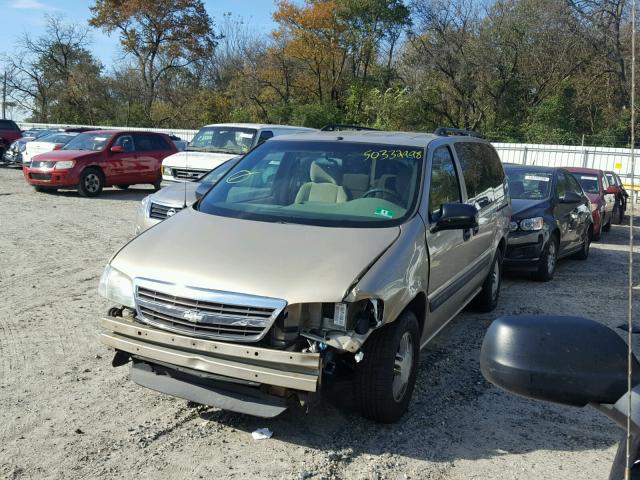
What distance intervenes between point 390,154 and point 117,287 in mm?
2352

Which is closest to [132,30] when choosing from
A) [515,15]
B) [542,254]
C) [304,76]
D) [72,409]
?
[304,76]

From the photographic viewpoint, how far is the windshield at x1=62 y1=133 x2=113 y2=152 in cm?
1703

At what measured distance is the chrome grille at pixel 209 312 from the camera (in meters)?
3.62

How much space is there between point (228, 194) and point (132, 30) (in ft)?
136

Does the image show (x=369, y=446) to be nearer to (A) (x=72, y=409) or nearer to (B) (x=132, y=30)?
(A) (x=72, y=409)

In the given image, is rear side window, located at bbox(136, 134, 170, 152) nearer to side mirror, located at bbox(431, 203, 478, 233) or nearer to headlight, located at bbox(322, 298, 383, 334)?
side mirror, located at bbox(431, 203, 478, 233)

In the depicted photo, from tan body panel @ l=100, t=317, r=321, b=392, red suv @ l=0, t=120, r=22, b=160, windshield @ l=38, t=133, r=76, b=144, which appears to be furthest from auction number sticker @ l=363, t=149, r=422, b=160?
red suv @ l=0, t=120, r=22, b=160

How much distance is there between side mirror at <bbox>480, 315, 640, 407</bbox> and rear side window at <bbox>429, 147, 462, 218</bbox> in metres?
3.39

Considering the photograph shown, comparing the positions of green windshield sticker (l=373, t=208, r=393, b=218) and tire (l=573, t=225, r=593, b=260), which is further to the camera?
tire (l=573, t=225, r=593, b=260)

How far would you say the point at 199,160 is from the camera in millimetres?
12898

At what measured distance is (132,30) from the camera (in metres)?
42.8

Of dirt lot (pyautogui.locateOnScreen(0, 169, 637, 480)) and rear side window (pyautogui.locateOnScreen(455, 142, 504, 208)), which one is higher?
rear side window (pyautogui.locateOnScreen(455, 142, 504, 208))

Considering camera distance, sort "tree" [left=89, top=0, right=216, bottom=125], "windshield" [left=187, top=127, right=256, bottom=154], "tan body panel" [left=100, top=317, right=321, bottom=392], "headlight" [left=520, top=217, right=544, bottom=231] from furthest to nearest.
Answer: "tree" [left=89, top=0, right=216, bottom=125], "windshield" [left=187, top=127, right=256, bottom=154], "headlight" [left=520, top=217, right=544, bottom=231], "tan body panel" [left=100, top=317, right=321, bottom=392]

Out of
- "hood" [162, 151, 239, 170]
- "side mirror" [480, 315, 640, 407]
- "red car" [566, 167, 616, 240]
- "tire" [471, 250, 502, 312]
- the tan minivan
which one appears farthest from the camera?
"red car" [566, 167, 616, 240]
